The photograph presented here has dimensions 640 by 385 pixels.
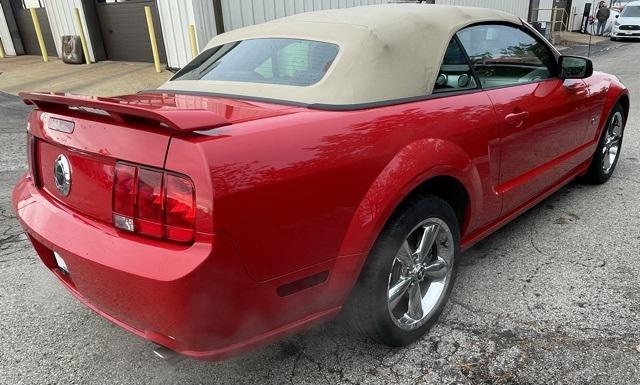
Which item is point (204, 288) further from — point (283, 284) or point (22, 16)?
point (22, 16)

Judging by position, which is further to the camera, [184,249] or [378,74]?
[378,74]

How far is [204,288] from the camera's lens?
1616 mm

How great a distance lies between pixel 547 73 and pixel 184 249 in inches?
111

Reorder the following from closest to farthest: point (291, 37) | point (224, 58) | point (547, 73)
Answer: point (291, 37) → point (224, 58) → point (547, 73)

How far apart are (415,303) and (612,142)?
311 cm

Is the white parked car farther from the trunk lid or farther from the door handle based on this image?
the trunk lid

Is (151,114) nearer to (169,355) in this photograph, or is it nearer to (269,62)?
(169,355)

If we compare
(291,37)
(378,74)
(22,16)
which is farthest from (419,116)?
(22,16)

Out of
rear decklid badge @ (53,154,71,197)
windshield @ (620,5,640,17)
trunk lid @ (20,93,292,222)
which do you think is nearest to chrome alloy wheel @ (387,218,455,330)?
trunk lid @ (20,93,292,222)

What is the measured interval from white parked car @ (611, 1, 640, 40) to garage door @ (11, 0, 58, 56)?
839 inches

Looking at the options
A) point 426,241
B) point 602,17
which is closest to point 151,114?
point 426,241

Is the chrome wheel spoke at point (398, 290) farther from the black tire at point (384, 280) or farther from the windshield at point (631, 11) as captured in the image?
the windshield at point (631, 11)

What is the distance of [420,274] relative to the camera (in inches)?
95.2

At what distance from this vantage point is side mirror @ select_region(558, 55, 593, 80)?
3.39 meters
